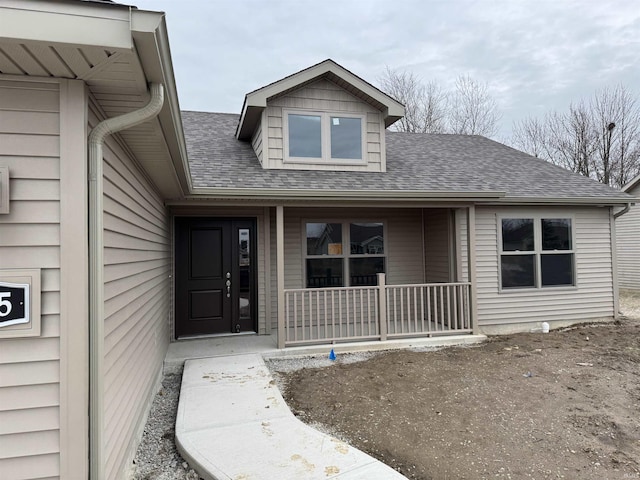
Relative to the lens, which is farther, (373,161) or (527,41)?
(527,41)

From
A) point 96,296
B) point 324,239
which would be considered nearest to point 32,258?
point 96,296

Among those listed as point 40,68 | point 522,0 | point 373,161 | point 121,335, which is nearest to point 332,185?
point 373,161

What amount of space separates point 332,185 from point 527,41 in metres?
21.4

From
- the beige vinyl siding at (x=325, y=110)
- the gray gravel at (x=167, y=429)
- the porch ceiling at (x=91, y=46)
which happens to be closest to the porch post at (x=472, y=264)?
the beige vinyl siding at (x=325, y=110)

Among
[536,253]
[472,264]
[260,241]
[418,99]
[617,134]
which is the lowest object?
[472,264]

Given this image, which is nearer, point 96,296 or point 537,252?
point 96,296

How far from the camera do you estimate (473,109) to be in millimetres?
21359

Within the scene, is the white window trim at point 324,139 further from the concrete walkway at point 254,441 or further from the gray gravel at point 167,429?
the concrete walkway at point 254,441

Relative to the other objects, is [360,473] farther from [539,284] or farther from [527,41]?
[527,41]

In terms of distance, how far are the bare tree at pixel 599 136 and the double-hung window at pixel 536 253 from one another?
56.2 ft

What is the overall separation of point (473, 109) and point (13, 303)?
23.1 meters

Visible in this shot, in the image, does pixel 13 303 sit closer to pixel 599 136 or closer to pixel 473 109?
pixel 473 109

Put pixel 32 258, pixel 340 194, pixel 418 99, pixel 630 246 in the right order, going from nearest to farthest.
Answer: pixel 32 258, pixel 340 194, pixel 630 246, pixel 418 99

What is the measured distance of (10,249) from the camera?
1.73 metres
